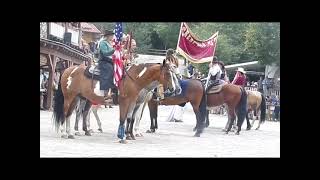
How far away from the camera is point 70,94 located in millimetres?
8555

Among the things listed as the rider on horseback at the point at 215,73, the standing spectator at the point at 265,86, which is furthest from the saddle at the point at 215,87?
the standing spectator at the point at 265,86

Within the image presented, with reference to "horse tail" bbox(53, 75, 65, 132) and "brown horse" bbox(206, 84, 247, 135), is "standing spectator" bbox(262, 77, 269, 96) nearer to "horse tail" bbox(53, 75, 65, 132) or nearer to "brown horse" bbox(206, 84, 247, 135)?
"brown horse" bbox(206, 84, 247, 135)

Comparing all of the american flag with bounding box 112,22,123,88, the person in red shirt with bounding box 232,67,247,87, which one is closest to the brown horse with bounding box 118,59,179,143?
the american flag with bounding box 112,22,123,88

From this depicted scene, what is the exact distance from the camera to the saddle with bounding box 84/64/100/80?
817 cm

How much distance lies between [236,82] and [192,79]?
4.17 ft

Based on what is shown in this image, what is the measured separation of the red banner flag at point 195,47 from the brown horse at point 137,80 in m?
1.37

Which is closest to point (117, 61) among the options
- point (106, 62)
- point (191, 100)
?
point (106, 62)

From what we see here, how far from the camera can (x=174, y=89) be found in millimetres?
8172

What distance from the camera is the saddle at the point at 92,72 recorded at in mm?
8172

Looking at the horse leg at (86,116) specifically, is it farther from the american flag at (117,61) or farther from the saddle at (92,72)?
the american flag at (117,61)

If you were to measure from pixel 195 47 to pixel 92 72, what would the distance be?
7.83ft

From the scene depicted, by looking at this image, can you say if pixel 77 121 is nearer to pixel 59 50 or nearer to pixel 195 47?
pixel 59 50

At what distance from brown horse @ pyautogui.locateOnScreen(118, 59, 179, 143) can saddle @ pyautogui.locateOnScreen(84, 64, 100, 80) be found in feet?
1.35
